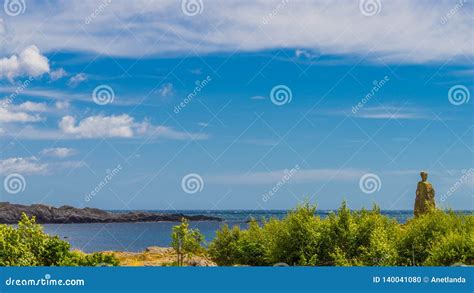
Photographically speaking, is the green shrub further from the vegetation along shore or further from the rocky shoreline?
the rocky shoreline

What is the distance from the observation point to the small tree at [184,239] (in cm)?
1909

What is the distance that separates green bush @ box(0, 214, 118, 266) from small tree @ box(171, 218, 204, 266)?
12.0ft

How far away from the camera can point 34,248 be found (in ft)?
49.8

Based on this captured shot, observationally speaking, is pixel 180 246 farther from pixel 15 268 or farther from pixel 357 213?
pixel 15 268

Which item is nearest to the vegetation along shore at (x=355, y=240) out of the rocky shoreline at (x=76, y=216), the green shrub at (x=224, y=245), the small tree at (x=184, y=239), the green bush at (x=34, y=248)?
the small tree at (x=184, y=239)

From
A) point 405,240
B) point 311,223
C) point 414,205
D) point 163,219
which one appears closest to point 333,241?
point 311,223

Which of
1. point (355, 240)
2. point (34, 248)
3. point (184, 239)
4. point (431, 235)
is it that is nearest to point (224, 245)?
point (184, 239)

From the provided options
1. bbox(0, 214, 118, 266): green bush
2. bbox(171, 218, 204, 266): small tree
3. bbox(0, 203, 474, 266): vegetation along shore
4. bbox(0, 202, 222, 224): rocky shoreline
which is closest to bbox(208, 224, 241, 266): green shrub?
bbox(0, 203, 474, 266): vegetation along shore

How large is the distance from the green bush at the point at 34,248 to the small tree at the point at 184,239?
366 cm

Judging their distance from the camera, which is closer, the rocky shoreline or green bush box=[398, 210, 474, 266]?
green bush box=[398, 210, 474, 266]

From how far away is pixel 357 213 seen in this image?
1936 cm

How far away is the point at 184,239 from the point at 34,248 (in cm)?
515

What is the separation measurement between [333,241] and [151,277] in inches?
323

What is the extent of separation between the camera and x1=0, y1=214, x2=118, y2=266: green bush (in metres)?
14.6
